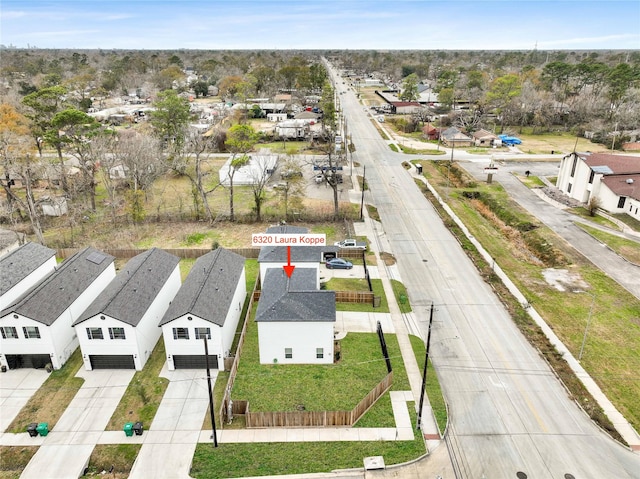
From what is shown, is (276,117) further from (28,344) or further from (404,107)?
(28,344)

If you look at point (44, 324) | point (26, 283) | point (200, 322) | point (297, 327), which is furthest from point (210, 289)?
point (26, 283)

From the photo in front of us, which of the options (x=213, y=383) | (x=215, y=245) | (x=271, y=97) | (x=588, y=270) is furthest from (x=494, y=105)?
(x=213, y=383)

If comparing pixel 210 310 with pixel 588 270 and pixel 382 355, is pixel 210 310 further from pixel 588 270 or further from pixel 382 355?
pixel 588 270

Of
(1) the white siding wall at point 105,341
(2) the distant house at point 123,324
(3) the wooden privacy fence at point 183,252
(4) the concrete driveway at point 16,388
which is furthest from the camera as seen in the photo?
(3) the wooden privacy fence at point 183,252

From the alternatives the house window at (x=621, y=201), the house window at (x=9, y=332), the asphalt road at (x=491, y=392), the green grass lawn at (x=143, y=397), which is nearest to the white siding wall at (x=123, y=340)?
the green grass lawn at (x=143, y=397)

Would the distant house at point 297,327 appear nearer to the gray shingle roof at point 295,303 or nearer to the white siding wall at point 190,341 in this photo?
the gray shingle roof at point 295,303

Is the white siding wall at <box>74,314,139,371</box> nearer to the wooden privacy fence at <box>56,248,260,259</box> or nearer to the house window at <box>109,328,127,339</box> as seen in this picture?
the house window at <box>109,328,127,339</box>

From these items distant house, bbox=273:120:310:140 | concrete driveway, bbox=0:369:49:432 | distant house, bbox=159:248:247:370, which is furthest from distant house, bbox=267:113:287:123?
concrete driveway, bbox=0:369:49:432
